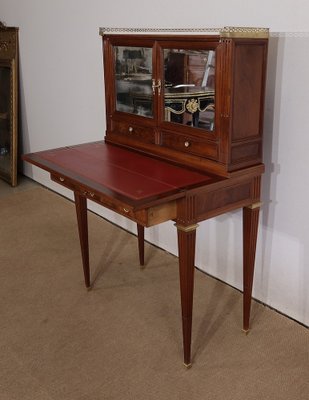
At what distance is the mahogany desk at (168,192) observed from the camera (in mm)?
1731

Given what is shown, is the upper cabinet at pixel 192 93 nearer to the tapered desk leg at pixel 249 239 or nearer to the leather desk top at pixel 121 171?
the leather desk top at pixel 121 171

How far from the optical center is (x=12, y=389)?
75.5 inches

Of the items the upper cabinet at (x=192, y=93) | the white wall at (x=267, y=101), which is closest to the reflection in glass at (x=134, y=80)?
the upper cabinet at (x=192, y=93)

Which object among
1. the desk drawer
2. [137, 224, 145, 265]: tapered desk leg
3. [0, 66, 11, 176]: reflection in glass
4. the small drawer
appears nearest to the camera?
the desk drawer

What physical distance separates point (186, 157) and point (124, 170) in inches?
10.4

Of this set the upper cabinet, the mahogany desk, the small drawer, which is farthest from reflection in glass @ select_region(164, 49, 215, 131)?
the small drawer

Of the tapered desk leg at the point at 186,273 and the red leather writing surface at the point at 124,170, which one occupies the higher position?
the red leather writing surface at the point at 124,170

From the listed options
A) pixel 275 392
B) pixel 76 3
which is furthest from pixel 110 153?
pixel 76 3

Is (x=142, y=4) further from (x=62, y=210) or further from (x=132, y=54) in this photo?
(x=62, y=210)

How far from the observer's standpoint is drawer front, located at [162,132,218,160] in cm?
189

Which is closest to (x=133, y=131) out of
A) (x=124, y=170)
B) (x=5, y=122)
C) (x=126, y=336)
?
(x=124, y=170)

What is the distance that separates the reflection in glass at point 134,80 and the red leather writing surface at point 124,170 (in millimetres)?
209

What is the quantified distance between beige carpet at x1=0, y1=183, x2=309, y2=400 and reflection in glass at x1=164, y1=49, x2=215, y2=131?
97cm

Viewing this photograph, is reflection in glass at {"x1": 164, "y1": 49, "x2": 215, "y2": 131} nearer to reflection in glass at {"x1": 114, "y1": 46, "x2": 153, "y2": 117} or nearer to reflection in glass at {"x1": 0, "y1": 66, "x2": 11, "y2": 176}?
reflection in glass at {"x1": 114, "y1": 46, "x2": 153, "y2": 117}
